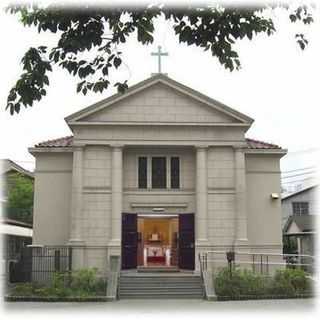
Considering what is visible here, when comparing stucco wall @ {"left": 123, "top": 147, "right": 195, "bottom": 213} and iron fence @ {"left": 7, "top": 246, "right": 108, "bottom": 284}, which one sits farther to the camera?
stucco wall @ {"left": 123, "top": 147, "right": 195, "bottom": 213}

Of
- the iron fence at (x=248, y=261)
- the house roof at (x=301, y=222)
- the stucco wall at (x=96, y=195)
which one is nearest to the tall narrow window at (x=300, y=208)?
the house roof at (x=301, y=222)

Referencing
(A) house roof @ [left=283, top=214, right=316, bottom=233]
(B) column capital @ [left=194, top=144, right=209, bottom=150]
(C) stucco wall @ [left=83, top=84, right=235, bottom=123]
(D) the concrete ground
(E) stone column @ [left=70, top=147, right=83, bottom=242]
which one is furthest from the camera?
(A) house roof @ [left=283, top=214, right=316, bottom=233]

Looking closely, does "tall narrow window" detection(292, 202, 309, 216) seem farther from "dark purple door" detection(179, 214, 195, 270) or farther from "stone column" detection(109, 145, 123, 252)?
"stone column" detection(109, 145, 123, 252)

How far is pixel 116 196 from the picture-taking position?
23.4 metres

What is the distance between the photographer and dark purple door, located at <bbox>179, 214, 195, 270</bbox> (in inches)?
928

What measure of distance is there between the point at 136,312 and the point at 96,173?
9477 millimetres

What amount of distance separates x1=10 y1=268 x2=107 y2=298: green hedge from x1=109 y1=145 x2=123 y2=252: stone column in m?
2.35

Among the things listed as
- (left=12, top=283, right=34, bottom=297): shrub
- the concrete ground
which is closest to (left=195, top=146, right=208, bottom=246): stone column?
the concrete ground

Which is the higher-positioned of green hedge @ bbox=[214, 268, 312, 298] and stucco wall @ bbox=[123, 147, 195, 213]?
stucco wall @ bbox=[123, 147, 195, 213]

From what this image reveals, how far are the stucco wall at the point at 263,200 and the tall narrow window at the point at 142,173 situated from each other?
4403mm

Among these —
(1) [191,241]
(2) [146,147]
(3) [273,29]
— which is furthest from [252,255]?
(3) [273,29]

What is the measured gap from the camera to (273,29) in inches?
282

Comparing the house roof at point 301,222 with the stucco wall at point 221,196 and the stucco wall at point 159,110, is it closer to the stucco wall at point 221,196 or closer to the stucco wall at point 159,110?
the stucco wall at point 221,196

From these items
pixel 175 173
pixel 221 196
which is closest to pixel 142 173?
pixel 175 173
